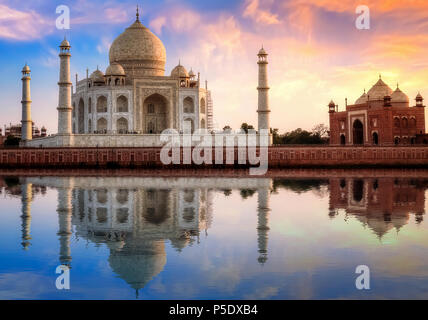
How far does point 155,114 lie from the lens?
32.5m

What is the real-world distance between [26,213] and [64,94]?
62.1 ft

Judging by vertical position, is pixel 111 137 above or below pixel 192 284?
above

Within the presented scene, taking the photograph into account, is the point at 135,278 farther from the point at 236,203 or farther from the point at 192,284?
the point at 236,203

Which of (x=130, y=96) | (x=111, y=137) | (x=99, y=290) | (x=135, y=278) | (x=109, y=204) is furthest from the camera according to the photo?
(x=130, y=96)

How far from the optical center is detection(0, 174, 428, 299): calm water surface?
5023mm

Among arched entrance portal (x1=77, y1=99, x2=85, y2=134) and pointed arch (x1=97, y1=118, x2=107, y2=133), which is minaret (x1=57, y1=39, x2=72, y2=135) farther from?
arched entrance portal (x1=77, y1=99, x2=85, y2=134)

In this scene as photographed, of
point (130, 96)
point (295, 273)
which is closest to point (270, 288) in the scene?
point (295, 273)

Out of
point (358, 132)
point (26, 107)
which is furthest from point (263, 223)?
point (358, 132)

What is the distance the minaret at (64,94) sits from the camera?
27.8 meters

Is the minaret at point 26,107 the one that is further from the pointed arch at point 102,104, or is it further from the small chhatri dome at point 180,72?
the small chhatri dome at point 180,72

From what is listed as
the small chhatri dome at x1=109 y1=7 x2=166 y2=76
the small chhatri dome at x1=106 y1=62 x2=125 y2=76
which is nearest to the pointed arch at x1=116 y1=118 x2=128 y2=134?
the small chhatri dome at x1=106 y1=62 x2=125 y2=76

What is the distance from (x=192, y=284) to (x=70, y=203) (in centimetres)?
680

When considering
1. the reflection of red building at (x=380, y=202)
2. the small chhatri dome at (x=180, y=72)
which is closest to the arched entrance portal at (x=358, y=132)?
the small chhatri dome at (x=180, y=72)

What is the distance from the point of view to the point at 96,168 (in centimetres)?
2595
